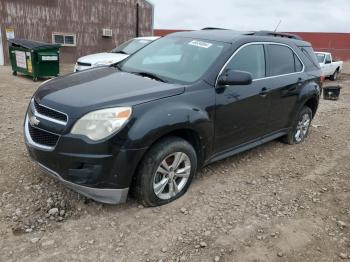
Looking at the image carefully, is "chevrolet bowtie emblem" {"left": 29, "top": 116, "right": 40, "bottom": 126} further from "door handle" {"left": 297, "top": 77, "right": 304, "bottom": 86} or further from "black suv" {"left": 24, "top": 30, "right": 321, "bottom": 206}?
"door handle" {"left": 297, "top": 77, "right": 304, "bottom": 86}

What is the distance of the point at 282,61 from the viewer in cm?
507

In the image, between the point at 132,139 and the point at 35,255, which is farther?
the point at 132,139

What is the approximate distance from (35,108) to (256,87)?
259 centimetres

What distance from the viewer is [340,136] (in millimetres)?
6750

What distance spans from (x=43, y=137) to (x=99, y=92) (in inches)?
26.5

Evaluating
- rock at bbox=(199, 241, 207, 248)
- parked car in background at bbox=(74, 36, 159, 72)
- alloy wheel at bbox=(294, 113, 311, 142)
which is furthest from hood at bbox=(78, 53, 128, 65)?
rock at bbox=(199, 241, 207, 248)

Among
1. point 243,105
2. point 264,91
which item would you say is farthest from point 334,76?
point 243,105

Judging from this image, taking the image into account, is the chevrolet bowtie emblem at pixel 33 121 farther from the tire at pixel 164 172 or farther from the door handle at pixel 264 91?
the door handle at pixel 264 91

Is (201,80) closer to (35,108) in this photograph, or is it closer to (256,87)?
(256,87)

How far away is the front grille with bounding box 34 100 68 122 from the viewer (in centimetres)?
321

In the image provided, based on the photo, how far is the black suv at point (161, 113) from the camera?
3145mm

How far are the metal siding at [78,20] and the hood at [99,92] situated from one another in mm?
14008

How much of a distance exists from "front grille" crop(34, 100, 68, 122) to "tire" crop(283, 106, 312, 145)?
3.74 meters

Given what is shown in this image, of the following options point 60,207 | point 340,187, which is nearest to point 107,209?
point 60,207
